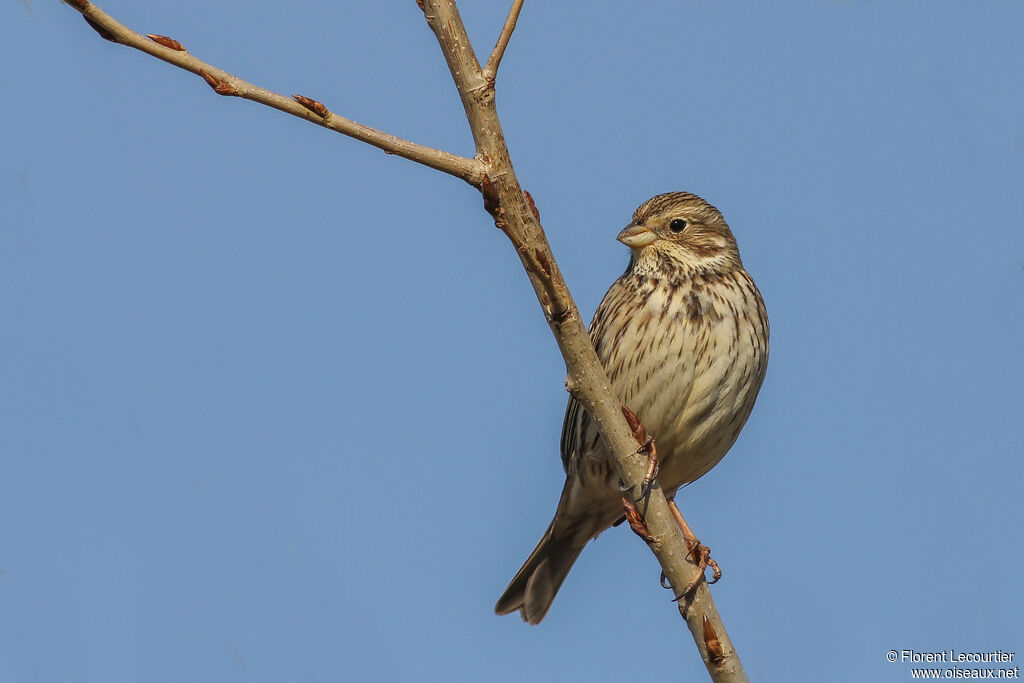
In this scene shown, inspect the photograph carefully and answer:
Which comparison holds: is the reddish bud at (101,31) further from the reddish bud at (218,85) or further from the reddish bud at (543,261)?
the reddish bud at (543,261)

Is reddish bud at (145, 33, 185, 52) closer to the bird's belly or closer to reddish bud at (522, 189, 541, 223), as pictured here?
reddish bud at (522, 189, 541, 223)

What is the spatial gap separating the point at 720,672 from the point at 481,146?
2.23 m

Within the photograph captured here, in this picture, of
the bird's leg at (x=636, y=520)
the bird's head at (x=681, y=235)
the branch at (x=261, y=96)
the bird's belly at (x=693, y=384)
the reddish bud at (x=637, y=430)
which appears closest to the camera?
the branch at (x=261, y=96)

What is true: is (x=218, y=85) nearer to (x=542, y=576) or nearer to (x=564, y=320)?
(x=564, y=320)

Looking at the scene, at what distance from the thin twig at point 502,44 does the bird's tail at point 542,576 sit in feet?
11.6

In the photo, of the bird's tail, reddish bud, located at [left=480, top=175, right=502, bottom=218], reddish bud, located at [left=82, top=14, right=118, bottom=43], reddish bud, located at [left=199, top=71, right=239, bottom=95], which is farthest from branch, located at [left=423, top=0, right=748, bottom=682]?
the bird's tail

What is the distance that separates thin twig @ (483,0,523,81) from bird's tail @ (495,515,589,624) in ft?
11.6

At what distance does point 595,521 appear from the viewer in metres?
6.99

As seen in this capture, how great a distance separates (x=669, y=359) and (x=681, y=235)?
912 mm

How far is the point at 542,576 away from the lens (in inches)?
277

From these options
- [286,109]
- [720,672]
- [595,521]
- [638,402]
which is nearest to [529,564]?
[595,521]

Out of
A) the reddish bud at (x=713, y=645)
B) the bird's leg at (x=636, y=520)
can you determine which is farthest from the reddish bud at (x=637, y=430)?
the reddish bud at (x=713, y=645)

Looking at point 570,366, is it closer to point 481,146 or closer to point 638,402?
point 481,146

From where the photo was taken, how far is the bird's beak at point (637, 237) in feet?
21.5
